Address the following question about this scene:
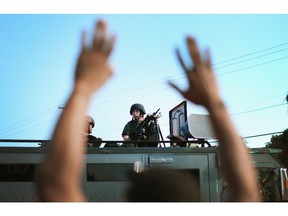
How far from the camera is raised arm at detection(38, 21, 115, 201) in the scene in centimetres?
86

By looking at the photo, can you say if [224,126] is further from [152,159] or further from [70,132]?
[152,159]

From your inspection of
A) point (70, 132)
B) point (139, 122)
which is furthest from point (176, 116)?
point (70, 132)

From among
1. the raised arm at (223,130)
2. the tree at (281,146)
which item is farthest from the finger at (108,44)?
the tree at (281,146)

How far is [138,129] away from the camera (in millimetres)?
2352

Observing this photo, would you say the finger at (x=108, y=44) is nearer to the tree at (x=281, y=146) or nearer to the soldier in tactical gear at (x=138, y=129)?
the soldier in tactical gear at (x=138, y=129)

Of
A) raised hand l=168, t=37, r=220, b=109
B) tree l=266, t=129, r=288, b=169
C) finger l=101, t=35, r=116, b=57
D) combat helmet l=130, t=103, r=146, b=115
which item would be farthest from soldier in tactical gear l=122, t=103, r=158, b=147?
finger l=101, t=35, r=116, b=57

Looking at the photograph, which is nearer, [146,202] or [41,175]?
[41,175]

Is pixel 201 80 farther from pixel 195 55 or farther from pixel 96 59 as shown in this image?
pixel 96 59

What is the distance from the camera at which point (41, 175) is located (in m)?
0.88

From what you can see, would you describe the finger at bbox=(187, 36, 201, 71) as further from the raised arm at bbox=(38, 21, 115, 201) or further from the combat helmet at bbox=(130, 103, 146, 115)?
the combat helmet at bbox=(130, 103, 146, 115)

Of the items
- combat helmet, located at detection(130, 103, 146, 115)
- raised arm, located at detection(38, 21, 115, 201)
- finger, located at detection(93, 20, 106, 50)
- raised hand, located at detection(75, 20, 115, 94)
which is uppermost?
combat helmet, located at detection(130, 103, 146, 115)

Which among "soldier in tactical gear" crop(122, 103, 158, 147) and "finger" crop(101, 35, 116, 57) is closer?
"finger" crop(101, 35, 116, 57)

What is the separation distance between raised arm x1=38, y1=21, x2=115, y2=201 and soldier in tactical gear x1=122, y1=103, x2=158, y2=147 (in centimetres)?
93
